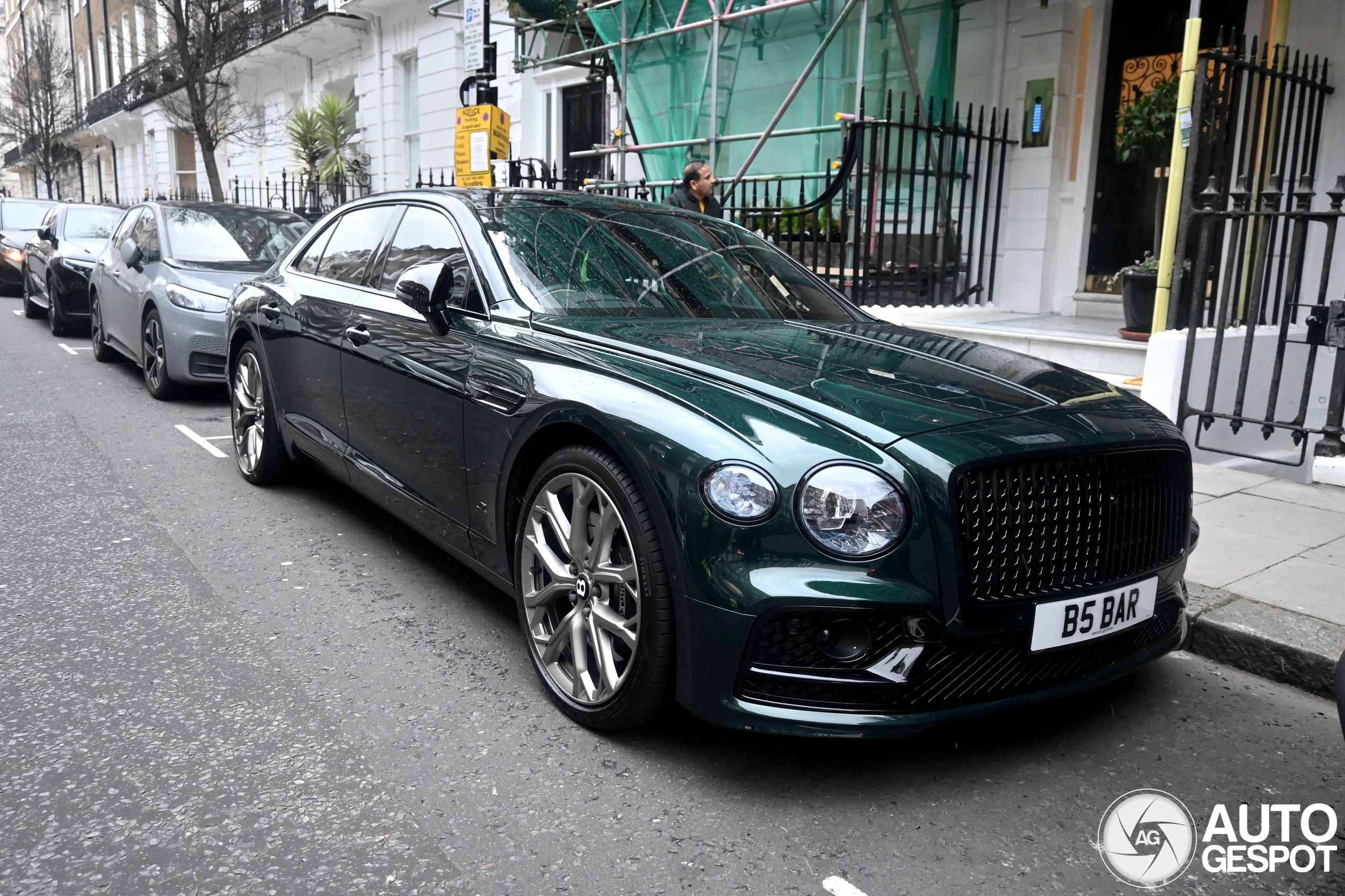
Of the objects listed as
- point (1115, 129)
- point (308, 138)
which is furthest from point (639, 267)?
point (308, 138)

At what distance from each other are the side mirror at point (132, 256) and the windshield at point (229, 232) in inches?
9.6

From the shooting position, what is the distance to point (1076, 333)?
7918 mm

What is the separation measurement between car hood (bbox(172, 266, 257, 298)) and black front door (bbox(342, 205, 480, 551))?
395 centimetres

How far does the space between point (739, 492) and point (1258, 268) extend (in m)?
4.82

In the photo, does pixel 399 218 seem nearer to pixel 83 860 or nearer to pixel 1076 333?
pixel 83 860

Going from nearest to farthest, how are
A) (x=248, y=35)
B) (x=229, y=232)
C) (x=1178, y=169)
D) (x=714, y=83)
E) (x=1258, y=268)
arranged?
1. (x=1258, y=268)
2. (x=1178, y=169)
3. (x=229, y=232)
4. (x=714, y=83)
5. (x=248, y=35)

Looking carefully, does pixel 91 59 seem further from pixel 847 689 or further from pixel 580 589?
pixel 847 689

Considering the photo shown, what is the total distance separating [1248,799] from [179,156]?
41869 mm

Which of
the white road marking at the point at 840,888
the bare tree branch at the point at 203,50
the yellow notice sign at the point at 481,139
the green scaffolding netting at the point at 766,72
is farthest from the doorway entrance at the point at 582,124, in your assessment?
the white road marking at the point at 840,888

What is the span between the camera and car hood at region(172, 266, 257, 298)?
7.90m

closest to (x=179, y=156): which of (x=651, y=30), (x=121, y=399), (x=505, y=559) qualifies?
(x=651, y=30)

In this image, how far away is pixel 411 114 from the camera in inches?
826

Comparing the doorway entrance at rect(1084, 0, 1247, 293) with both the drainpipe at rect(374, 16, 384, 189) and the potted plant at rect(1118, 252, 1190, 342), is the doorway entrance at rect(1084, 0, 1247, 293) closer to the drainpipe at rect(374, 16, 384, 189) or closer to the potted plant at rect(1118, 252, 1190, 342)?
the potted plant at rect(1118, 252, 1190, 342)

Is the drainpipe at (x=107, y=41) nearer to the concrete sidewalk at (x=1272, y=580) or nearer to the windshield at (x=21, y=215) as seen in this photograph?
the windshield at (x=21, y=215)
